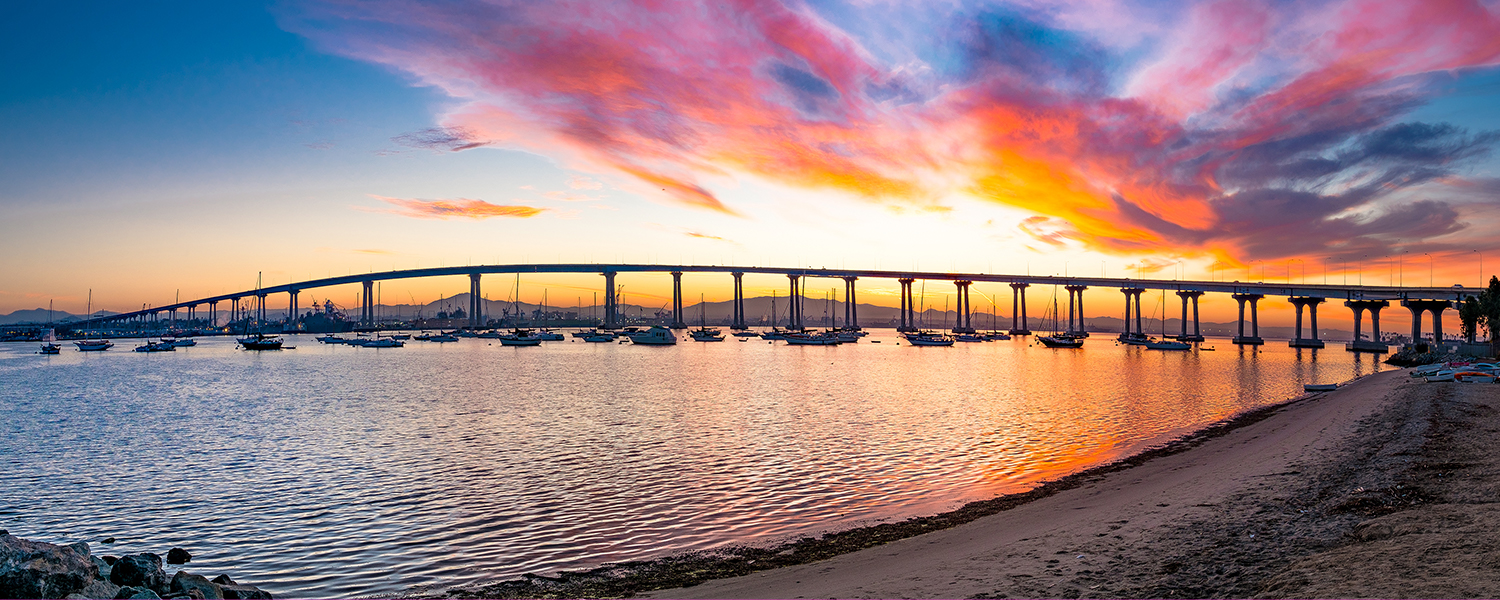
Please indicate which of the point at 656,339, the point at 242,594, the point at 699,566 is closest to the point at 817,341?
the point at 656,339

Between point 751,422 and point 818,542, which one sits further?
point 751,422

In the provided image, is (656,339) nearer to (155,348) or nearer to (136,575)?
(155,348)

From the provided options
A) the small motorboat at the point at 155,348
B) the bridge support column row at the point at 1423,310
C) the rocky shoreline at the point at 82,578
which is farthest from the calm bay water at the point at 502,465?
the bridge support column row at the point at 1423,310

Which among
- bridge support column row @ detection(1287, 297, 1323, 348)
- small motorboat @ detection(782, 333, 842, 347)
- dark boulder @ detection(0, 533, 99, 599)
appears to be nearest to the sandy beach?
dark boulder @ detection(0, 533, 99, 599)

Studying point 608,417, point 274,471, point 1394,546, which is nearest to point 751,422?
point 608,417

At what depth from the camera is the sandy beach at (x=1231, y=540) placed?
8367mm

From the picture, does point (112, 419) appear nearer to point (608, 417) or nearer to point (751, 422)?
point (608, 417)

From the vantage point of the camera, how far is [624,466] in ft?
68.0

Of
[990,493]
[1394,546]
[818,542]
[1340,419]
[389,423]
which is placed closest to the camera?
[1394,546]

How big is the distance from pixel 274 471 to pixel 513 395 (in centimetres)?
2324

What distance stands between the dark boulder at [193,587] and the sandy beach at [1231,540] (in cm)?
565

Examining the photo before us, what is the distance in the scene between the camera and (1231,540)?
10.7 meters

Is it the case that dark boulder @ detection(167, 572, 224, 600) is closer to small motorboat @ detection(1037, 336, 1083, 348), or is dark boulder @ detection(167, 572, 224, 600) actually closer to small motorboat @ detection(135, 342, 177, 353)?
small motorboat @ detection(135, 342, 177, 353)

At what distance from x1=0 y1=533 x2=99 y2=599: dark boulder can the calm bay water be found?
318cm
